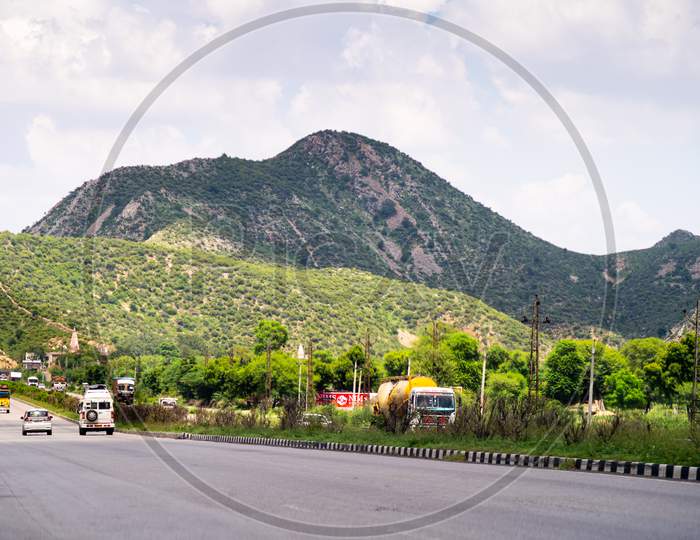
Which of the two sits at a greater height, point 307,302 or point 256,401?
point 307,302

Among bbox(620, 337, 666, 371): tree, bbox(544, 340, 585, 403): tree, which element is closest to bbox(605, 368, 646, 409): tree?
bbox(544, 340, 585, 403): tree

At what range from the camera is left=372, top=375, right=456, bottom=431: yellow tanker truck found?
34.0 meters

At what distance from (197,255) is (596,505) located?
140937mm

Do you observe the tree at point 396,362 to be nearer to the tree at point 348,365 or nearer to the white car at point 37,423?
the tree at point 348,365

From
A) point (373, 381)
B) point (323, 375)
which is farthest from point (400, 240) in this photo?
point (323, 375)

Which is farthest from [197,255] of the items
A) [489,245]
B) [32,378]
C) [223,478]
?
[223,478]

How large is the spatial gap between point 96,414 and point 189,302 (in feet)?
272

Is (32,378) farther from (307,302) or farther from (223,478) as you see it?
(223,478)

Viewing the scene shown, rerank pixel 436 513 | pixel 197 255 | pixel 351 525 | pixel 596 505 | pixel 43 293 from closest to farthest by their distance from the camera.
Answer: pixel 351 525, pixel 436 513, pixel 596 505, pixel 43 293, pixel 197 255

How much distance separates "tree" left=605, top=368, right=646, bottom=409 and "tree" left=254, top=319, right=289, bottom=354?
44077mm

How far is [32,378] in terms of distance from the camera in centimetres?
15638

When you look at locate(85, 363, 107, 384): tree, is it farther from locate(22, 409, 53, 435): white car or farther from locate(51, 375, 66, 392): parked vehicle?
locate(22, 409, 53, 435): white car

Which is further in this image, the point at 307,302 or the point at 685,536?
the point at 307,302

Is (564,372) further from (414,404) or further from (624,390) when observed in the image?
(414,404)
